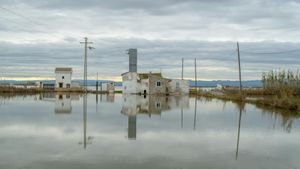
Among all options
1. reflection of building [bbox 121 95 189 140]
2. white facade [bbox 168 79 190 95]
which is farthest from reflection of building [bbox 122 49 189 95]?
reflection of building [bbox 121 95 189 140]

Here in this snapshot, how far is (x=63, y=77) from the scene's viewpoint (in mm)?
56312

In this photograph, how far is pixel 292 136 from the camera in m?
11.6

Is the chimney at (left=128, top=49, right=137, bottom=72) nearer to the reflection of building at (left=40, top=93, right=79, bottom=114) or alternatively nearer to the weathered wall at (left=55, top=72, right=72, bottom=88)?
the weathered wall at (left=55, top=72, right=72, bottom=88)

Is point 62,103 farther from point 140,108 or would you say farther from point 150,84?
point 150,84

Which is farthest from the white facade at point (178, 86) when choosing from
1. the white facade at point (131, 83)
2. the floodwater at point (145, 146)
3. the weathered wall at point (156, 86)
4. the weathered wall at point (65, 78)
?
the floodwater at point (145, 146)

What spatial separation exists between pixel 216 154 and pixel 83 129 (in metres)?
5.25

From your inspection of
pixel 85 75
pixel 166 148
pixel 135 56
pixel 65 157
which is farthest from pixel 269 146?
pixel 135 56

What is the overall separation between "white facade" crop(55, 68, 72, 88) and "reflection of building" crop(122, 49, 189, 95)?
1028 cm

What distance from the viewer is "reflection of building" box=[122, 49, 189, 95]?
4783cm

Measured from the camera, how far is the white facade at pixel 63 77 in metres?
56.1

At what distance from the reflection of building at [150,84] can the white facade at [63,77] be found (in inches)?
405

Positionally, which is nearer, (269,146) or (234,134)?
(269,146)

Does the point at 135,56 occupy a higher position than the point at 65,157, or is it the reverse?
the point at 135,56

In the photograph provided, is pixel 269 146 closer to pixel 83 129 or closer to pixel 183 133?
pixel 183 133
